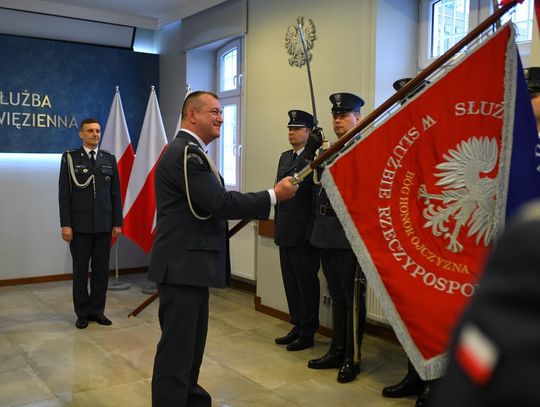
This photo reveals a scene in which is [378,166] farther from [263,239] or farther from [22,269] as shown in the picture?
[22,269]

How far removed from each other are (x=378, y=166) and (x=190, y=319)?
1003 mm

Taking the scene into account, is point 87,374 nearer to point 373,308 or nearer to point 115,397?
point 115,397

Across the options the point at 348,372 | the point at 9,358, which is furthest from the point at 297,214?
the point at 9,358

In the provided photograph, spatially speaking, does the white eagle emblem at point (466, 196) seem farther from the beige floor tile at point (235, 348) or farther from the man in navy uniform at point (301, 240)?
the beige floor tile at point (235, 348)

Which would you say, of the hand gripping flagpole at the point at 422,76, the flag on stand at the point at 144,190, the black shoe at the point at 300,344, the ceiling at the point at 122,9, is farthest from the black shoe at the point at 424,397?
the ceiling at the point at 122,9

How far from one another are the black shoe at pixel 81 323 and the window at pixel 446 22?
9.77 ft

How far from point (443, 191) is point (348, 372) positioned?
1.66 m

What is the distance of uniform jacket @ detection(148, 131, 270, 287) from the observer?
2.29m

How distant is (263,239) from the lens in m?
4.59

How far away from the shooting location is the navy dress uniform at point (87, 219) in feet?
14.0

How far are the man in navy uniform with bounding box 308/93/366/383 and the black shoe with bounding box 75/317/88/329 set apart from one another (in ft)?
5.80

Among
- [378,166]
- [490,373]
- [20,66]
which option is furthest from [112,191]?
[490,373]

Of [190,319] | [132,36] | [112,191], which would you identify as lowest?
[190,319]

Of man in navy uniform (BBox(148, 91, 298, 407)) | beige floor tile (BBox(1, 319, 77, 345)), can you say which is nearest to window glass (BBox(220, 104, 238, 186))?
beige floor tile (BBox(1, 319, 77, 345))
